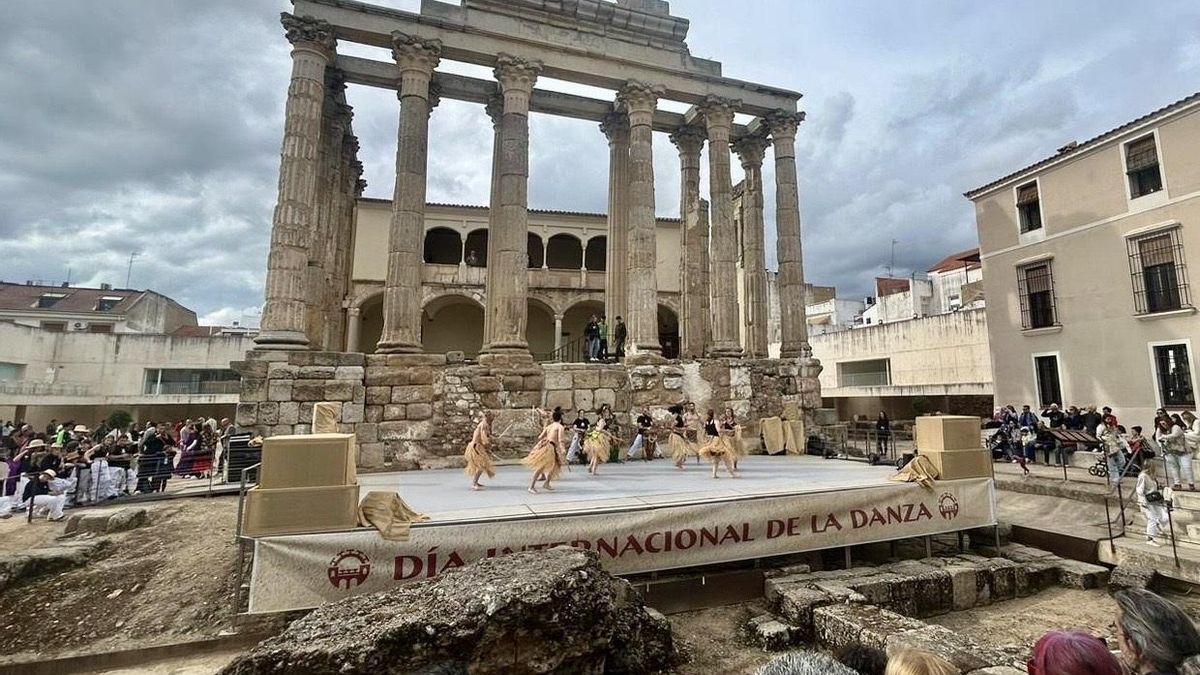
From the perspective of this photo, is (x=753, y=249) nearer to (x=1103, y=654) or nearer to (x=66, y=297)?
(x=1103, y=654)

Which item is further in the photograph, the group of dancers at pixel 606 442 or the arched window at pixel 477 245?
the arched window at pixel 477 245

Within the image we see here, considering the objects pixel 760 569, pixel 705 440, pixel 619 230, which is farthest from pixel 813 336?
pixel 760 569

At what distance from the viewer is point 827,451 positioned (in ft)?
41.6

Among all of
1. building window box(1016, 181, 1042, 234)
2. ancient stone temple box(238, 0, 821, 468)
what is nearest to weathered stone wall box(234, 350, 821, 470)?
ancient stone temple box(238, 0, 821, 468)

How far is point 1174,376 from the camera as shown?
13.5 meters

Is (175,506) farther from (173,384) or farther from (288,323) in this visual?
(173,384)

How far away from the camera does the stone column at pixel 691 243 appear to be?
1708 cm

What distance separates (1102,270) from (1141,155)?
10.3ft

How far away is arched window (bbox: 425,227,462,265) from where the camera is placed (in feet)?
78.4

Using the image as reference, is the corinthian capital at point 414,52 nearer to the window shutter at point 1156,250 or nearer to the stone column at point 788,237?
the stone column at point 788,237

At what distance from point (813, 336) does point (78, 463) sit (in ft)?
95.4

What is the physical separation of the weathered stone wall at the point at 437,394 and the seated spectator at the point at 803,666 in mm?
10278

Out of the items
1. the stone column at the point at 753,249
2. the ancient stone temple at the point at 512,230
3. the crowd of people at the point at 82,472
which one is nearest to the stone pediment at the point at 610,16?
the ancient stone temple at the point at 512,230

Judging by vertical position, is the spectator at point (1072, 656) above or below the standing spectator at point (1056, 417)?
below
